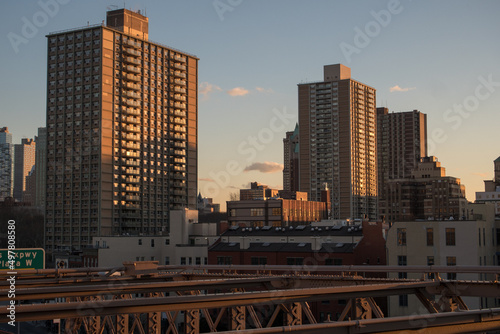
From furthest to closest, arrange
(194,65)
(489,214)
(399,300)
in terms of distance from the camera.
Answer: (194,65) → (489,214) → (399,300)

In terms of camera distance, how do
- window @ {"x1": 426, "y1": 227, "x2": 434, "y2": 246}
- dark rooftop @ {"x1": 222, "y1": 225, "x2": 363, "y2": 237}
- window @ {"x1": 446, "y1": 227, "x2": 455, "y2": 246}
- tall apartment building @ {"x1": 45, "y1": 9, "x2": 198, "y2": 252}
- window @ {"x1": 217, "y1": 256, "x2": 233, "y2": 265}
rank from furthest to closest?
1. tall apartment building @ {"x1": 45, "y1": 9, "x2": 198, "y2": 252}
2. window @ {"x1": 217, "y1": 256, "x2": 233, "y2": 265}
3. dark rooftop @ {"x1": 222, "y1": 225, "x2": 363, "y2": 237}
4. window @ {"x1": 426, "y1": 227, "x2": 434, "y2": 246}
5. window @ {"x1": 446, "y1": 227, "x2": 455, "y2": 246}

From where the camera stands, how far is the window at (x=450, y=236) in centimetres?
6147

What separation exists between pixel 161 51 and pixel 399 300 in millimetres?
124452

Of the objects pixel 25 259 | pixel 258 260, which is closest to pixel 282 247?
pixel 258 260

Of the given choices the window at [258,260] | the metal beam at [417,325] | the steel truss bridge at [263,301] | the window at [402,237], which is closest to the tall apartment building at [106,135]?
the window at [258,260]

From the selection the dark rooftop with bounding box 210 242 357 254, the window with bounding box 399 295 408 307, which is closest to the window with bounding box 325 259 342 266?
the dark rooftop with bounding box 210 242 357 254

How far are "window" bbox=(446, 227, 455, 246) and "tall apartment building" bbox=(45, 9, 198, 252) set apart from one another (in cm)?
10109

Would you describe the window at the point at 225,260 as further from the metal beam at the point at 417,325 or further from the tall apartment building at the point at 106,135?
the tall apartment building at the point at 106,135

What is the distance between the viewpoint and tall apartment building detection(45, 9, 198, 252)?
15000 cm

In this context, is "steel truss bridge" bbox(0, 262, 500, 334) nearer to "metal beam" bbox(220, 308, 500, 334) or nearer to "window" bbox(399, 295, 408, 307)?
"metal beam" bbox(220, 308, 500, 334)

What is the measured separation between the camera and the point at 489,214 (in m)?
65.9

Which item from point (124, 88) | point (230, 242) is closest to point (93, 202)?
point (124, 88)

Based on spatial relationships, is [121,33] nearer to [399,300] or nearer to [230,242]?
[230,242]

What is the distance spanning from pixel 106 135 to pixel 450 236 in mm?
107445
